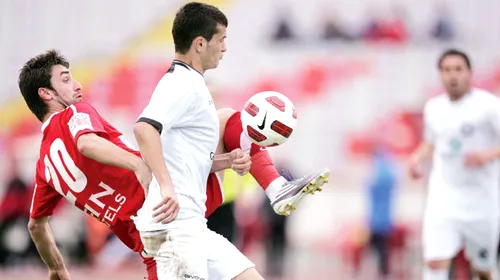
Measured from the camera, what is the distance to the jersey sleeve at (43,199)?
18.4 ft

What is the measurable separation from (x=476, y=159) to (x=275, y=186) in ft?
11.5

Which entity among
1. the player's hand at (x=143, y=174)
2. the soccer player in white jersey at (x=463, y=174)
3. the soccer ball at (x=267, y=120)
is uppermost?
the soccer ball at (x=267, y=120)

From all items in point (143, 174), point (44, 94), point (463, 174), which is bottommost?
point (463, 174)

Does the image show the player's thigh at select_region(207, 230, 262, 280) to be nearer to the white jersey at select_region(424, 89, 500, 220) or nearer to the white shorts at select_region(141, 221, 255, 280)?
the white shorts at select_region(141, 221, 255, 280)

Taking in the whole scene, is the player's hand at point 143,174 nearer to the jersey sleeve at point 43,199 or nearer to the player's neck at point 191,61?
the player's neck at point 191,61

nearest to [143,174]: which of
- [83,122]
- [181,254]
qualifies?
[181,254]

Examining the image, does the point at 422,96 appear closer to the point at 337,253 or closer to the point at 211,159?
the point at 337,253

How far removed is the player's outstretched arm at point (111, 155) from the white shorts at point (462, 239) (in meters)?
4.35

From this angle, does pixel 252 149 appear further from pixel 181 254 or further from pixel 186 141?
pixel 181 254

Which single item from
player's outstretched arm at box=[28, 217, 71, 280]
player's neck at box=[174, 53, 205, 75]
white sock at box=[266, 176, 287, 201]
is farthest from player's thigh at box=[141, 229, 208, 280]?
player's outstretched arm at box=[28, 217, 71, 280]

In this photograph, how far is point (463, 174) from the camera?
8773mm

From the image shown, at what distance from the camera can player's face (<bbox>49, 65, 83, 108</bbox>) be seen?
554 centimetres

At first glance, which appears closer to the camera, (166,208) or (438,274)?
(166,208)

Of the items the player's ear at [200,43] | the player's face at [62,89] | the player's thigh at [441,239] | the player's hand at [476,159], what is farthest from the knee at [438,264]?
the player's ear at [200,43]
